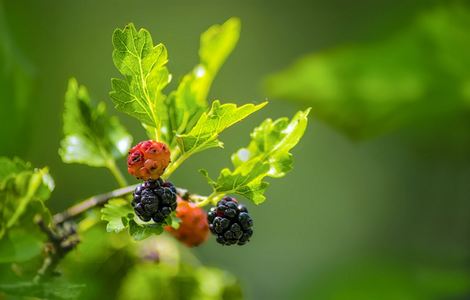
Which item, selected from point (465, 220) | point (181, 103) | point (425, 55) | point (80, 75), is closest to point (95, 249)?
point (181, 103)

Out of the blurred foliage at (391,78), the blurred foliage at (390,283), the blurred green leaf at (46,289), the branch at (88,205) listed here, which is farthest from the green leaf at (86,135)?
the blurred foliage at (390,283)

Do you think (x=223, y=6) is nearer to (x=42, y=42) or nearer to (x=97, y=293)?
(x=42, y=42)

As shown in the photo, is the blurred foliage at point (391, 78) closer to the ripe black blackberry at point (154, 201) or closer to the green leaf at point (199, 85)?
the green leaf at point (199, 85)

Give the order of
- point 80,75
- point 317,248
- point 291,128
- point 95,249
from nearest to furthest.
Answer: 1. point 291,128
2. point 95,249
3. point 80,75
4. point 317,248

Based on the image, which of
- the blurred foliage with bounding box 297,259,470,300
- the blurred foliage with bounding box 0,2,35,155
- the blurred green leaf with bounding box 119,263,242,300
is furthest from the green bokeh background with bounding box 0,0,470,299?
the blurred green leaf with bounding box 119,263,242,300

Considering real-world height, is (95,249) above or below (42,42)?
below

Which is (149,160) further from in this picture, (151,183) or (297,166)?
(297,166)
